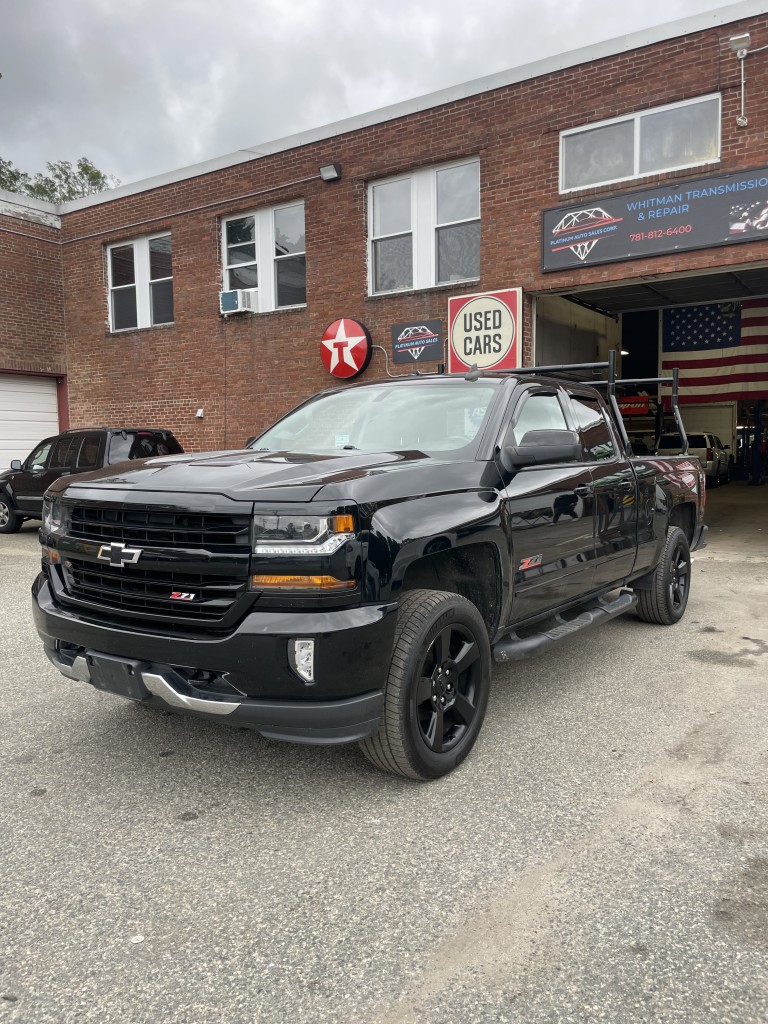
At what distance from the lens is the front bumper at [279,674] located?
284 cm

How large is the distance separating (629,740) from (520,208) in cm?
921

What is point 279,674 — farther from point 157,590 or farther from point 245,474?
point 245,474

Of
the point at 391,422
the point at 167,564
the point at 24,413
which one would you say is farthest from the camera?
the point at 24,413

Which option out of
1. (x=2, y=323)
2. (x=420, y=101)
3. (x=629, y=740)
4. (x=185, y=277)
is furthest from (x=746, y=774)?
(x=2, y=323)

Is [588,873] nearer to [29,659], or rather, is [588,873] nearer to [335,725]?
[335,725]

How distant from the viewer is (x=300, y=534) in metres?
2.88

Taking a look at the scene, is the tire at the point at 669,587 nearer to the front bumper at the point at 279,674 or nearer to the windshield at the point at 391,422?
the windshield at the point at 391,422

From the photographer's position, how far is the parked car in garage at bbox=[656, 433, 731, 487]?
24323 mm

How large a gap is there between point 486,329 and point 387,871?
32.7 ft

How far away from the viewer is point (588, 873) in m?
2.70

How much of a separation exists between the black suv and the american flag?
15832 mm

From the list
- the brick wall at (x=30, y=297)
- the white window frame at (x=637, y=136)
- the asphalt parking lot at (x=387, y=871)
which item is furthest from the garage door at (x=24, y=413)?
the asphalt parking lot at (x=387, y=871)

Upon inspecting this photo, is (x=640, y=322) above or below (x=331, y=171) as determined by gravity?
below

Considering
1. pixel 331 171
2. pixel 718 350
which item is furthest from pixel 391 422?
pixel 718 350
